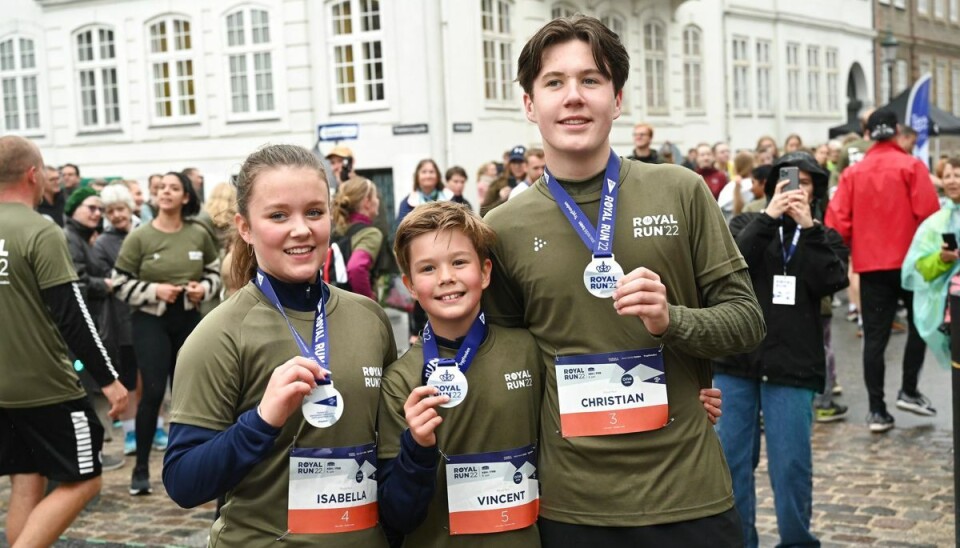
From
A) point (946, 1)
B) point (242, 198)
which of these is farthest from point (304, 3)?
point (946, 1)

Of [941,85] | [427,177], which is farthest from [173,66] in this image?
[941,85]

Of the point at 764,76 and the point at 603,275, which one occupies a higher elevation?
the point at 764,76

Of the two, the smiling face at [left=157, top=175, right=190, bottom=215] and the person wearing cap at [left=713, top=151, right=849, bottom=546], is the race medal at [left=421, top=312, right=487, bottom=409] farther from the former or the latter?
the smiling face at [left=157, top=175, right=190, bottom=215]

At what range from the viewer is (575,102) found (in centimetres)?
300

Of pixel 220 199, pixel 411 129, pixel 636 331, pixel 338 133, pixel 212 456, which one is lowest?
pixel 212 456

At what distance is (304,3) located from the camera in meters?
23.7

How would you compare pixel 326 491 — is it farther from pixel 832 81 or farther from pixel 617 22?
pixel 832 81

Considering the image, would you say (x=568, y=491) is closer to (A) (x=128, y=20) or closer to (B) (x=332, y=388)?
(B) (x=332, y=388)

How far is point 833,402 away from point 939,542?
360 cm

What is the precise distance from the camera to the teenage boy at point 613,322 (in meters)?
2.98

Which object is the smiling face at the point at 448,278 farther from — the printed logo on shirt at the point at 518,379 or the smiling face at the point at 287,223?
the smiling face at the point at 287,223

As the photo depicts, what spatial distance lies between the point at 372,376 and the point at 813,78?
35771mm

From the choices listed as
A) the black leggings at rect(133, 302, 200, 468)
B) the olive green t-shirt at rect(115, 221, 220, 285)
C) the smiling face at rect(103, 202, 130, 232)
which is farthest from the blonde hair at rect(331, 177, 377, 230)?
the smiling face at rect(103, 202, 130, 232)

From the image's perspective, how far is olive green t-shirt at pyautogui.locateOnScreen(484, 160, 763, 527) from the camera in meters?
2.98
